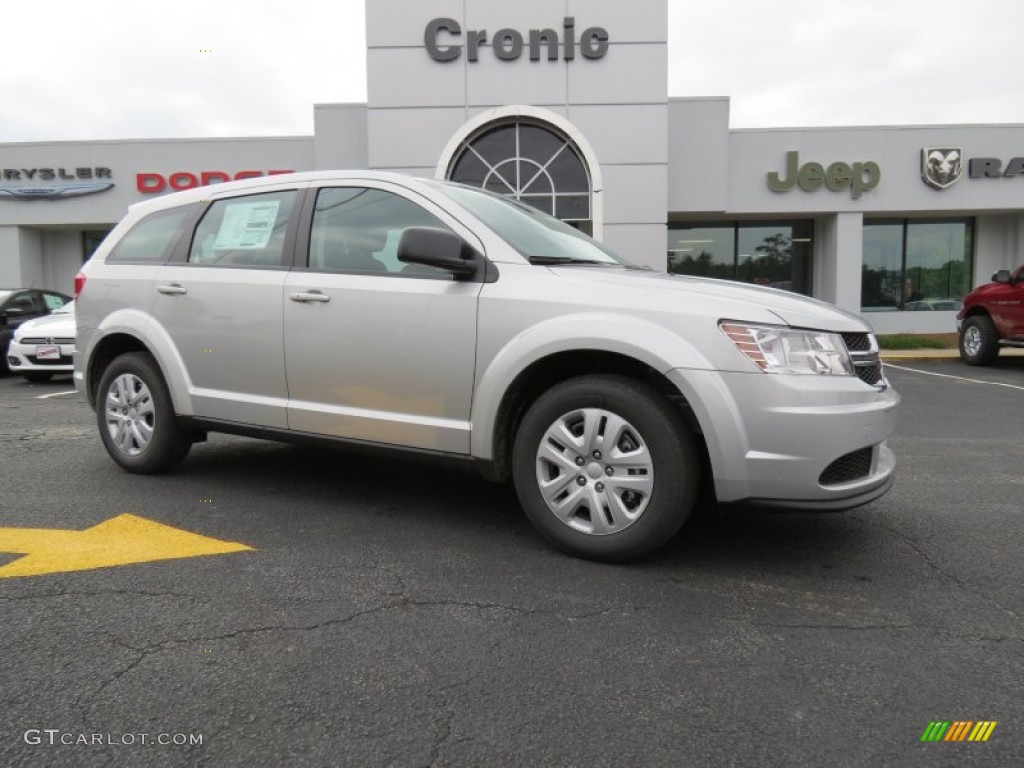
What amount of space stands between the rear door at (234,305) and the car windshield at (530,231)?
104 centimetres

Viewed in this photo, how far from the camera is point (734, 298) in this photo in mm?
3066

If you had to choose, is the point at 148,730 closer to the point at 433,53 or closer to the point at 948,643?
the point at 948,643

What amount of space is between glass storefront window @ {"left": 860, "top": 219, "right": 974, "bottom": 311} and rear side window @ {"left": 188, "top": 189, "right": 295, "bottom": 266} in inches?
749

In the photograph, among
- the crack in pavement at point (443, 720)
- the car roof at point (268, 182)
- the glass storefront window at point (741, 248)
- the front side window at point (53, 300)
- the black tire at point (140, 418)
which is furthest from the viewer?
the glass storefront window at point (741, 248)

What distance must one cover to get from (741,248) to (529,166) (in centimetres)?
734

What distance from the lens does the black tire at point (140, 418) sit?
14.9ft

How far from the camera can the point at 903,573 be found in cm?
317

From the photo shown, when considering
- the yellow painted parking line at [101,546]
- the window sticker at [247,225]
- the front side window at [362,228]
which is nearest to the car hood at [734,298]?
the front side window at [362,228]

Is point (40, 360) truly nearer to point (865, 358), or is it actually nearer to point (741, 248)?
point (865, 358)

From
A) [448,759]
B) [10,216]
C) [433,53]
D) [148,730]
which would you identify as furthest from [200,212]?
[10,216]

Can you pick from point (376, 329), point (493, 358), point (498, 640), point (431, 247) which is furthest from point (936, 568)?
point (376, 329)

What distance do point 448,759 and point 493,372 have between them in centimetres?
175

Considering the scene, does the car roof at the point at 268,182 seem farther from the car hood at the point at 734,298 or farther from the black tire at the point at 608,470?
the black tire at the point at 608,470

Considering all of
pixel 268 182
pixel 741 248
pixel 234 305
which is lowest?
pixel 234 305
